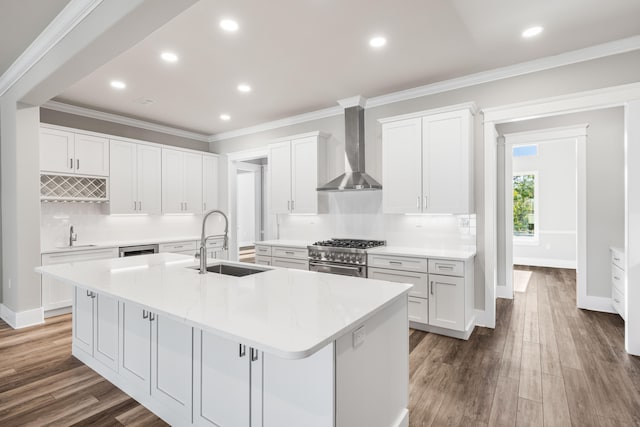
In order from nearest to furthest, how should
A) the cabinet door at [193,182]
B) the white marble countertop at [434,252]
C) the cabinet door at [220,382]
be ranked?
1. the cabinet door at [220,382]
2. the white marble countertop at [434,252]
3. the cabinet door at [193,182]

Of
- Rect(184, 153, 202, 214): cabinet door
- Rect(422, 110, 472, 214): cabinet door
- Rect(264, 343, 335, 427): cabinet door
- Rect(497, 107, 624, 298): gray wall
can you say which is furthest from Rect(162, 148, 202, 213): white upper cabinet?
Rect(497, 107, 624, 298): gray wall

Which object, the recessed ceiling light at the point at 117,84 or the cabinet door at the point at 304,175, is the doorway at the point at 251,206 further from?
the recessed ceiling light at the point at 117,84

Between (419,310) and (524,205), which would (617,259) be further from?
(524,205)

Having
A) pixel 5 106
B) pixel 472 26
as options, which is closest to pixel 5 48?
pixel 5 106

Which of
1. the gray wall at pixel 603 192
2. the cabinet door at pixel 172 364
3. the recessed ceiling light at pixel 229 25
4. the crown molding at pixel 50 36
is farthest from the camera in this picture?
the gray wall at pixel 603 192

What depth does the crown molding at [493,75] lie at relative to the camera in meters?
3.05

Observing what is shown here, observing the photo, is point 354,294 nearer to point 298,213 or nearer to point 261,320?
point 261,320

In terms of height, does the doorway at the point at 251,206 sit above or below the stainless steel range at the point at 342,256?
above

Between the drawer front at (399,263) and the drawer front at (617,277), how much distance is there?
2.27 meters

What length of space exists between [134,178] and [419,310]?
454 centimetres

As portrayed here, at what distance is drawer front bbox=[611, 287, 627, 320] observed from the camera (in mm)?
3816

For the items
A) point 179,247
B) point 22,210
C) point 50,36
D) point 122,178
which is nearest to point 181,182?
point 122,178

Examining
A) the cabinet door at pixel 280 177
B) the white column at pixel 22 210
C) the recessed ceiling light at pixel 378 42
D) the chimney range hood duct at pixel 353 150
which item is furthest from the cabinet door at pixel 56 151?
the recessed ceiling light at pixel 378 42

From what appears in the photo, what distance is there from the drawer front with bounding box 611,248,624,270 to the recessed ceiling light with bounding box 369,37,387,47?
3.51 meters
